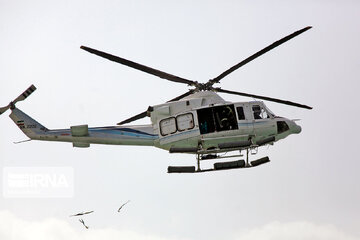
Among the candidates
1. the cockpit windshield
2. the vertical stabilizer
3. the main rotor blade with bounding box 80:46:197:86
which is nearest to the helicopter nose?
the cockpit windshield

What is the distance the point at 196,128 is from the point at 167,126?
143cm

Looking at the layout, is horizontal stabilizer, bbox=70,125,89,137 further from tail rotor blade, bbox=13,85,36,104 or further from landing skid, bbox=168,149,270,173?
landing skid, bbox=168,149,270,173

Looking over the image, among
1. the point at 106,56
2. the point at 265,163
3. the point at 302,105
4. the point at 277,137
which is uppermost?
the point at 106,56

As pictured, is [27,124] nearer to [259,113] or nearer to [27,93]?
[27,93]

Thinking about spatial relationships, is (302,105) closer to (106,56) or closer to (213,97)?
(213,97)

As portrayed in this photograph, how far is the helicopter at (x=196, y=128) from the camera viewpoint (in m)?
19.9

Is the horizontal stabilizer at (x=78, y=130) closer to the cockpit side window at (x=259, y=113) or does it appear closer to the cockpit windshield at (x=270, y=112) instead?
the cockpit side window at (x=259, y=113)

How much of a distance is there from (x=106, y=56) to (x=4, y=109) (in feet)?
19.5

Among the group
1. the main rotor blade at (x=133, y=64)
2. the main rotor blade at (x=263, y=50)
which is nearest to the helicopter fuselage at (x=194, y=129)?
the main rotor blade at (x=133, y=64)

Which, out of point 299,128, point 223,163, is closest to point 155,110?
point 223,163

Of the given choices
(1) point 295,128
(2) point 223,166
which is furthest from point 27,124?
(1) point 295,128

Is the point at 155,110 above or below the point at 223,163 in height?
above

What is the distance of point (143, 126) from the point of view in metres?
21.3

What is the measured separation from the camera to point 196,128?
20.2 meters
